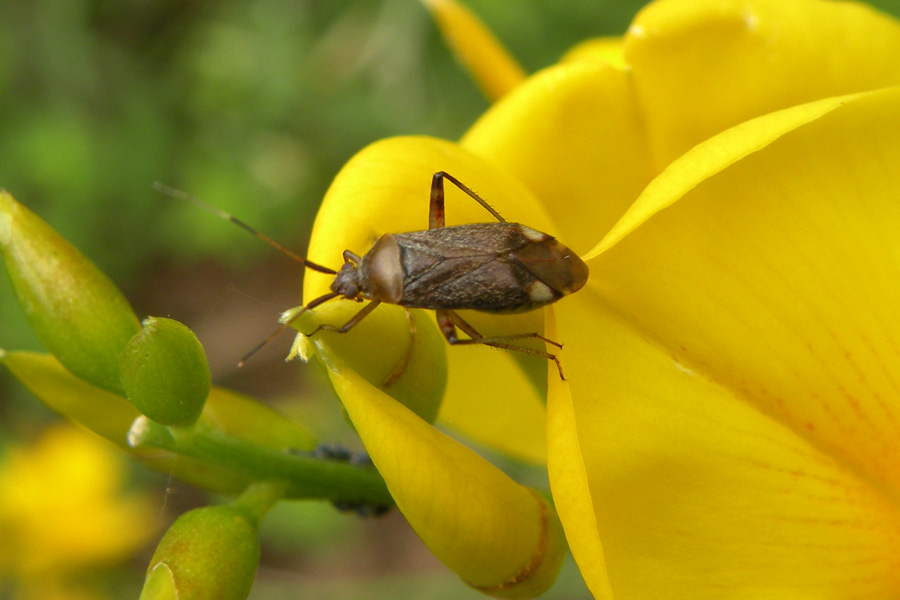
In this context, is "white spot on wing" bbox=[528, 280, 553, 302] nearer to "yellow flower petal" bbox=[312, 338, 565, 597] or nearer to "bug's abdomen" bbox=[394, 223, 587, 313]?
"bug's abdomen" bbox=[394, 223, 587, 313]

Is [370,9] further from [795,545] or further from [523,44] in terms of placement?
[795,545]

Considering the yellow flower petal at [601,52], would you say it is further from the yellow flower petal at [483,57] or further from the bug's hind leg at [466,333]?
the bug's hind leg at [466,333]

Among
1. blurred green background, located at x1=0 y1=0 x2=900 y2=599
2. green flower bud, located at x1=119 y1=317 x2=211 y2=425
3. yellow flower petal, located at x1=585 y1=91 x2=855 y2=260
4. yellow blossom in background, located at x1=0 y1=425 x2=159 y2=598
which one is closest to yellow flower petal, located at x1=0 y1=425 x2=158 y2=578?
yellow blossom in background, located at x1=0 y1=425 x2=159 y2=598

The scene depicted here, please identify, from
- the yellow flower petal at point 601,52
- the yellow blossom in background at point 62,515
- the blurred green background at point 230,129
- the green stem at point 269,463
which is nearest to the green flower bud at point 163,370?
the green stem at point 269,463

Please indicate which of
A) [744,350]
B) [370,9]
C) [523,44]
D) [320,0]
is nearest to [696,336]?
[744,350]

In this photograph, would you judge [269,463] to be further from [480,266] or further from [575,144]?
[575,144]

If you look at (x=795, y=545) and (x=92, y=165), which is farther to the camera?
(x=92, y=165)

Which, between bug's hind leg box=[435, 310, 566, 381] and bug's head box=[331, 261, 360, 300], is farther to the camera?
bug's hind leg box=[435, 310, 566, 381]
